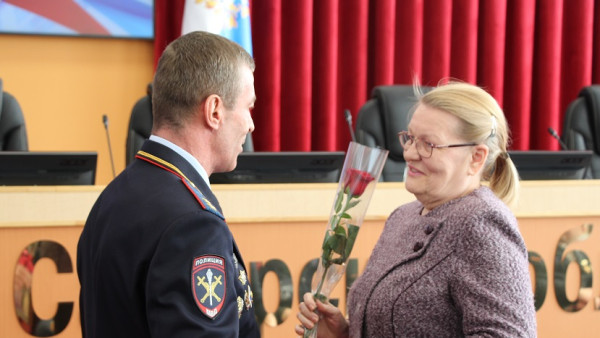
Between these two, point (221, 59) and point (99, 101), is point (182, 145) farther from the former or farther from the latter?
point (99, 101)

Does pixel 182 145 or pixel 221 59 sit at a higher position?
pixel 221 59

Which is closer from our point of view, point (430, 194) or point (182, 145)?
point (182, 145)

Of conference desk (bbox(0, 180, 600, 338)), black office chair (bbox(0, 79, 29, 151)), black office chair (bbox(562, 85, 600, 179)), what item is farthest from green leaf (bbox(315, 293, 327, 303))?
black office chair (bbox(562, 85, 600, 179))

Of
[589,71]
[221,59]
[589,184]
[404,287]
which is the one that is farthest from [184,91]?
[589,71]

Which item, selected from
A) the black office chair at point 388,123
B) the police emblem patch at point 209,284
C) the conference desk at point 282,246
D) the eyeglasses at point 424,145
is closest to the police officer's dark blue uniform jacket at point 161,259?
the police emblem patch at point 209,284

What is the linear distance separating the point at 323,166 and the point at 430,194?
1.16 m

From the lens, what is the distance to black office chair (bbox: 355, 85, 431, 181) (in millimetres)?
3414

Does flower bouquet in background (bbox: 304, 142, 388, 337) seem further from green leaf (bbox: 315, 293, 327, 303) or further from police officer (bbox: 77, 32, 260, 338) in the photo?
police officer (bbox: 77, 32, 260, 338)

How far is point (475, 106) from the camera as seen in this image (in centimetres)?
145

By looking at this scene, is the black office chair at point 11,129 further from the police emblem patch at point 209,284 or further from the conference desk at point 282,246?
the police emblem patch at point 209,284

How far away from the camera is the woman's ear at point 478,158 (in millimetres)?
1465

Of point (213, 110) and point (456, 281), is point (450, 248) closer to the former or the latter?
point (456, 281)

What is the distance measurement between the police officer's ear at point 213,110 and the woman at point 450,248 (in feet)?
1.69

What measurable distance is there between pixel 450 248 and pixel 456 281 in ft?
0.23
